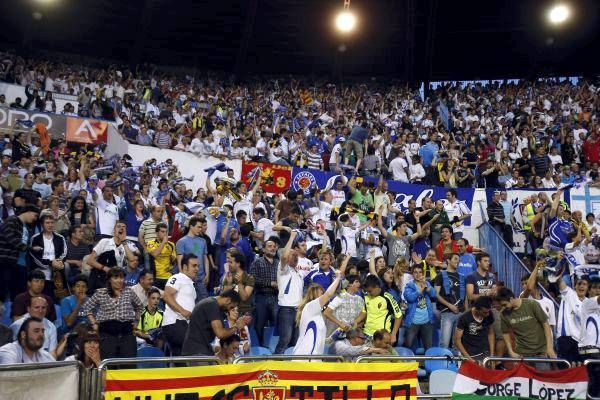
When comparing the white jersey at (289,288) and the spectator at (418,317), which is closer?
the white jersey at (289,288)

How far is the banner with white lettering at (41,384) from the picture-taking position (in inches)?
215

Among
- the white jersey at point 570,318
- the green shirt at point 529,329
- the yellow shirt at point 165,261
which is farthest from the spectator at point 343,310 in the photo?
the white jersey at point 570,318

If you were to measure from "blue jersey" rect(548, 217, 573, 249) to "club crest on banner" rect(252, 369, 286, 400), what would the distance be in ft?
34.8

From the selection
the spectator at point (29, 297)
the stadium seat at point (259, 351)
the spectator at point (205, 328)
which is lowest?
the stadium seat at point (259, 351)

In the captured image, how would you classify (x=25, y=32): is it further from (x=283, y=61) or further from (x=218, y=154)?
(x=218, y=154)

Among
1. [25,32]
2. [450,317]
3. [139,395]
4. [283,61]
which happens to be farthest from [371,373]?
[283,61]

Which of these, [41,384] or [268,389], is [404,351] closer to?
[268,389]

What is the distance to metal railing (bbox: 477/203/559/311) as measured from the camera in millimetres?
14055

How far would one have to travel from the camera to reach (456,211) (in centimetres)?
1747

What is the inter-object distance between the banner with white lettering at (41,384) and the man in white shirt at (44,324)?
2038 mm

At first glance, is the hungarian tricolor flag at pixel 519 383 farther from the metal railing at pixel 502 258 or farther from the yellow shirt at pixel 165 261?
the yellow shirt at pixel 165 261

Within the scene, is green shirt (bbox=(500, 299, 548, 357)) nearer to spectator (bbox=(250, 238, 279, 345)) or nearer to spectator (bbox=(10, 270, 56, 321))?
spectator (bbox=(250, 238, 279, 345))

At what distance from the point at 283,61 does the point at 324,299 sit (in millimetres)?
26750

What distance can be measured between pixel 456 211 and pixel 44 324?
11.5m
